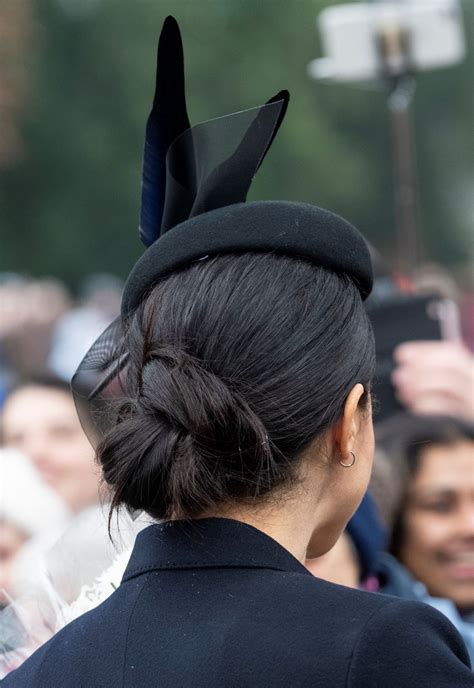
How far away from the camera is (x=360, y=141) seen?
78.3 feet

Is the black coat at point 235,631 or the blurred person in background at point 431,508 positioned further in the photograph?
the blurred person in background at point 431,508

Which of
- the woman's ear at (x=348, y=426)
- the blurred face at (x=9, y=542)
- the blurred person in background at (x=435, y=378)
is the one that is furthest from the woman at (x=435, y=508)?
the woman's ear at (x=348, y=426)

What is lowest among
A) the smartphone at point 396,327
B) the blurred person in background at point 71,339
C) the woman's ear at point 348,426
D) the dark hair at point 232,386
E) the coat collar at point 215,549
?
the blurred person in background at point 71,339

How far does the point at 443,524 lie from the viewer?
2883 millimetres

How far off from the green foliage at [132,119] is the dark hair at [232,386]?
1753cm

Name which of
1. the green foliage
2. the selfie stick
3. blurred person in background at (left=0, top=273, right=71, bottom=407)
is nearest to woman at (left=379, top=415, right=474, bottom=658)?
the selfie stick

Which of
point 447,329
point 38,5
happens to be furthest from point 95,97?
point 447,329

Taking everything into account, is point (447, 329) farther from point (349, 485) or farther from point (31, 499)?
point (349, 485)

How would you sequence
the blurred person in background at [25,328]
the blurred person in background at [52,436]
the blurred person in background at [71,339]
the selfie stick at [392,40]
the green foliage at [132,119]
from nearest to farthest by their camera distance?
the blurred person in background at [52,436]
the selfie stick at [392,40]
the blurred person in background at [71,339]
the blurred person in background at [25,328]
the green foliage at [132,119]

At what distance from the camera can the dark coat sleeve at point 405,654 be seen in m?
0.97

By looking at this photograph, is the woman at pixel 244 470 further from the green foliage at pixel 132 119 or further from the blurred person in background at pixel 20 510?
the green foliage at pixel 132 119

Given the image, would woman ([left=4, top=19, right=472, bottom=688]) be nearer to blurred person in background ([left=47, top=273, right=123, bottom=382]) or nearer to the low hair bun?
the low hair bun

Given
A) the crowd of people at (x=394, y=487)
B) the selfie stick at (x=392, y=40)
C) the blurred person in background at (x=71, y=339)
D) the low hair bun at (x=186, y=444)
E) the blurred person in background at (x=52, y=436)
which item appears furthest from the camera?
the blurred person in background at (x=71, y=339)

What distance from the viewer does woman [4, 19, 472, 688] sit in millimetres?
1005
